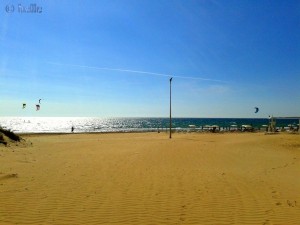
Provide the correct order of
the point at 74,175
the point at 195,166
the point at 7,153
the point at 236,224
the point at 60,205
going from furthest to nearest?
the point at 7,153, the point at 195,166, the point at 74,175, the point at 60,205, the point at 236,224

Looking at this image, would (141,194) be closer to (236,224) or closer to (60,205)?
(60,205)

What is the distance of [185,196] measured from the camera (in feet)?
32.3

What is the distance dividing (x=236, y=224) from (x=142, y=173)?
6.44m

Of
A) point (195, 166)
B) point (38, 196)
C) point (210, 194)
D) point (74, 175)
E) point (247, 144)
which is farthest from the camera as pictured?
point (247, 144)

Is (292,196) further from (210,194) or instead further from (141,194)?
(141,194)

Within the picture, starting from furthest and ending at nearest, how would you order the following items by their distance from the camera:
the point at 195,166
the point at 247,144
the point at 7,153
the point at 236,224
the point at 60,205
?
the point at 247,144, the point at 7,153, the point at 195,166, the point at 60,205, the point at 236,224

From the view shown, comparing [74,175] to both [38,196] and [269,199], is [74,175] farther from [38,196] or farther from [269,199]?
[269,199]

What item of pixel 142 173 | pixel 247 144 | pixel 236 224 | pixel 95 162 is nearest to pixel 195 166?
pixel 142 173

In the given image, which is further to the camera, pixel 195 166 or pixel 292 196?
pixel 195 166

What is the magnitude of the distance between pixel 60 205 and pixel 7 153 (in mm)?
12128

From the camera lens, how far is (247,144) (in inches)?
1108

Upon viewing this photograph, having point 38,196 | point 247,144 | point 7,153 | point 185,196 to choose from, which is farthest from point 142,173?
point 247,144

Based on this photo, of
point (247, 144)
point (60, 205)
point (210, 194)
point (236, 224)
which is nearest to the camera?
point (236, 224)

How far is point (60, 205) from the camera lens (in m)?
8.69
